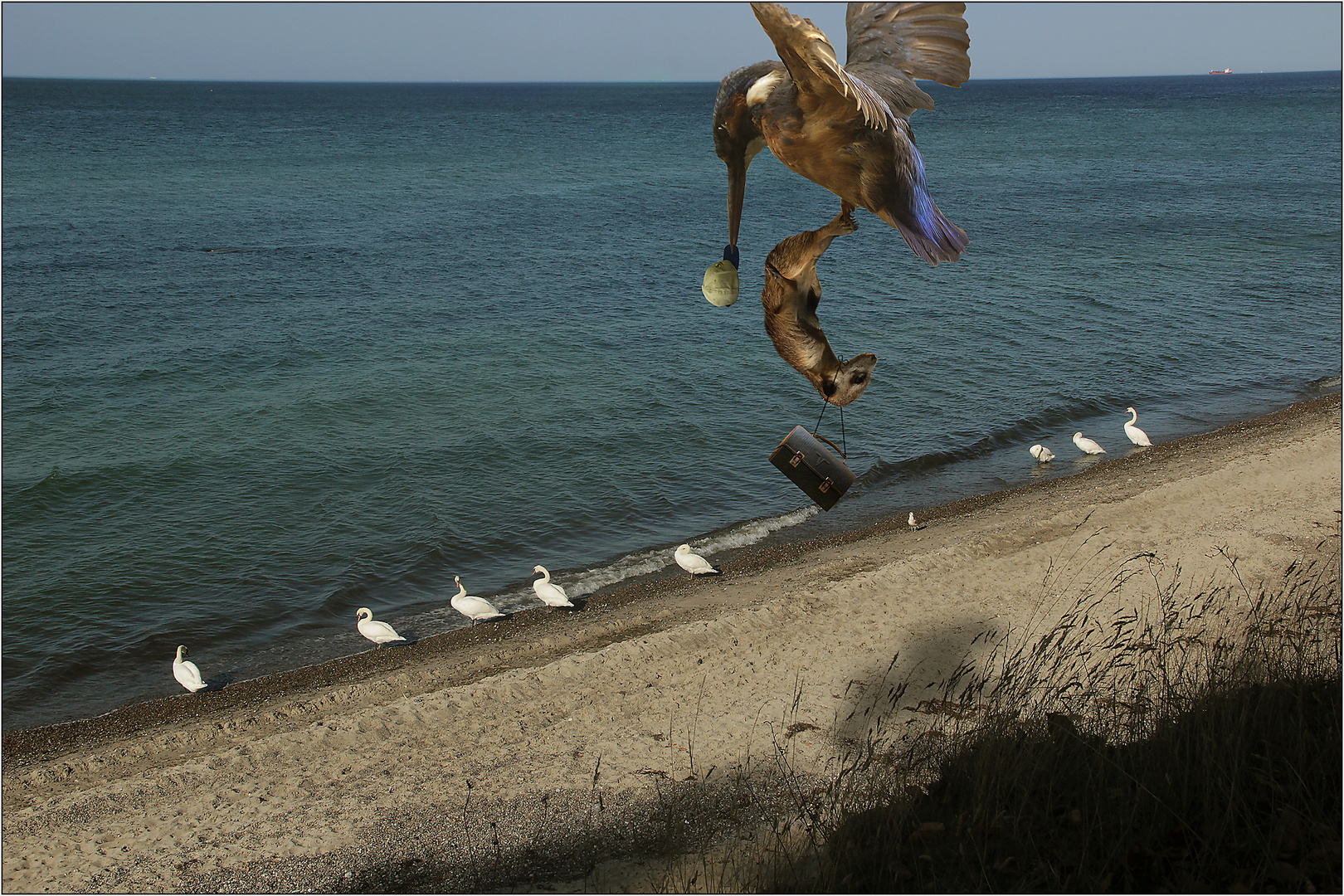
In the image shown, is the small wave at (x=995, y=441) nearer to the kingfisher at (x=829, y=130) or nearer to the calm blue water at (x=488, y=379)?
the calm blue water at (x=488, y=379)

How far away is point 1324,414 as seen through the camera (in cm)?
1808

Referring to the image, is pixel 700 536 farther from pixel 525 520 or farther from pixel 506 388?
pixel 506 388

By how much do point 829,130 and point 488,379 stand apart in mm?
19326

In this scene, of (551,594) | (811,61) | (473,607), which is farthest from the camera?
(551,594)

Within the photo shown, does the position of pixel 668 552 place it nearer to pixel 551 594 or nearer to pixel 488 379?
pixel 551 594

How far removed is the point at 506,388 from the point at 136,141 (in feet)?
204

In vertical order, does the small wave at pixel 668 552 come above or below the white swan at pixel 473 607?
below

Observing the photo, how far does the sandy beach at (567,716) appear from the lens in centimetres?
743

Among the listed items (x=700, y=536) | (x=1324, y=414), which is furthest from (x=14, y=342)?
(x=1324, y=414)

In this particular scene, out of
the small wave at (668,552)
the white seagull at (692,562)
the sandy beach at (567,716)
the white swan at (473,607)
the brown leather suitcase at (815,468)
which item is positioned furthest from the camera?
the small wave at (668,552)

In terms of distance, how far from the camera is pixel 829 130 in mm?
2654

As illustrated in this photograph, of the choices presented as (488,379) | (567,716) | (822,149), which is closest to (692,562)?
(567,716)

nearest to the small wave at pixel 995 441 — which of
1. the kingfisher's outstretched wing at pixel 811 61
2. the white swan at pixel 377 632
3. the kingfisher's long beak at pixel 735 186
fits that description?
the white swan at pixel 377 632

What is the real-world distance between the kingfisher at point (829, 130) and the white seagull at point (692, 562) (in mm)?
9704
